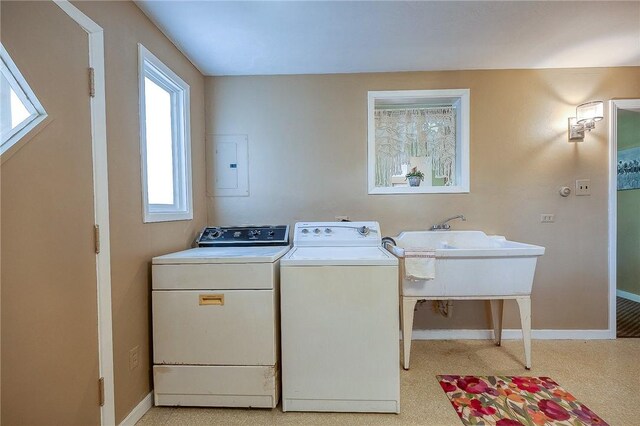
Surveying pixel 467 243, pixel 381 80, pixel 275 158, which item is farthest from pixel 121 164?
pixel 467 243

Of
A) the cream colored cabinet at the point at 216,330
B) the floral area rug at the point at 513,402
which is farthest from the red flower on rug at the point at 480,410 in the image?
the cream colored cabinet at the point at 216,330

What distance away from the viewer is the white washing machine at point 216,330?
5.14 feet

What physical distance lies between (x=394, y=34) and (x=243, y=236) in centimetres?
182

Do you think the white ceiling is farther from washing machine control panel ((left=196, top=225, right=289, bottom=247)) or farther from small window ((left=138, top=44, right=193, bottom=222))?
washing machine control panel ((left=196, top=225, right=289, bottom=247))

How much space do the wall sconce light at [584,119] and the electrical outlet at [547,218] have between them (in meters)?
0.66

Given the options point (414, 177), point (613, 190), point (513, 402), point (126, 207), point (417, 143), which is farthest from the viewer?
point (417, 143)

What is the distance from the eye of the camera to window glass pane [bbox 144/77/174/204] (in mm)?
1893

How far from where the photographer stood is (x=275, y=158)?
252cm

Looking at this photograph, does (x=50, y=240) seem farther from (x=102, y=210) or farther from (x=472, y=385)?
(x=472, y=385)

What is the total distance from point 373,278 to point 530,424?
1.10 m

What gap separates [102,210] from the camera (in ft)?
4.42

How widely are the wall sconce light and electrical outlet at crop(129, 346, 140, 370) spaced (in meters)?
3.50

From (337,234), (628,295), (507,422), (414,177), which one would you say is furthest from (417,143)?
(628,295)

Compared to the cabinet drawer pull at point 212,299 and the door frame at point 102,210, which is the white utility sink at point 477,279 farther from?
the door frame at point 102,210
